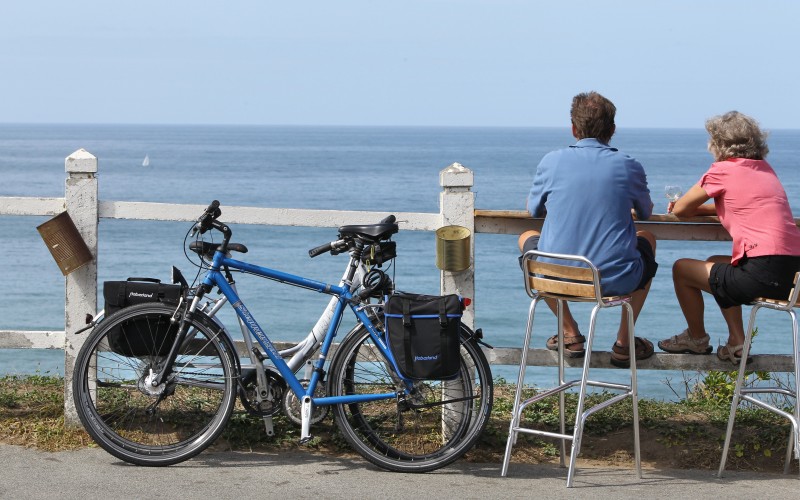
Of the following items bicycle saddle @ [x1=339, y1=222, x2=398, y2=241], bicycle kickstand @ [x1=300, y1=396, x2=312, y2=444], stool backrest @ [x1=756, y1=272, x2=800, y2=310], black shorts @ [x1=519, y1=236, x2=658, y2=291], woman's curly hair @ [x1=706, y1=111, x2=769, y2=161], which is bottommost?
bicycle kickstand @ [x1=300, y1=396, x2=312, y2=444]

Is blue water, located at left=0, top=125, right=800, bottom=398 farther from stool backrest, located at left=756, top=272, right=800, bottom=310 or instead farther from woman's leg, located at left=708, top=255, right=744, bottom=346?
stool backrest, located at left=756, top=272, right=800, bottom=310

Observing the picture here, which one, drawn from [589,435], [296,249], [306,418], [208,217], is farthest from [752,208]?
[296,249]

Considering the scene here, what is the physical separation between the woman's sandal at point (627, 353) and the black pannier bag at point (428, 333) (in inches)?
36.5

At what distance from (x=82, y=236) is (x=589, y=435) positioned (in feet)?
9.95

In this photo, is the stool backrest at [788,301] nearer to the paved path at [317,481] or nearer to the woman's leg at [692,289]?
the woman's leg at [692,289]

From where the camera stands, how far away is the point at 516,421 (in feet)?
18.1

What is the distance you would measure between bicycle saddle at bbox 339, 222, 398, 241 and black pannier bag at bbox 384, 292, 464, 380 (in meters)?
0.34

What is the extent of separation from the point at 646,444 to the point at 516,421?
3.52 ft

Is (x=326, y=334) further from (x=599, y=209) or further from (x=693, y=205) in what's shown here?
(x=693, y=205)

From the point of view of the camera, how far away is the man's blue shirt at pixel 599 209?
542 centimetres

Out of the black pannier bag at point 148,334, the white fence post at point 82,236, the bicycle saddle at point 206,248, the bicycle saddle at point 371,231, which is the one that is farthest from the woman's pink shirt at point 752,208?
the white fence post at point 82,236

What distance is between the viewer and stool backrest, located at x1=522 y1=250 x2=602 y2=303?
5254 mm

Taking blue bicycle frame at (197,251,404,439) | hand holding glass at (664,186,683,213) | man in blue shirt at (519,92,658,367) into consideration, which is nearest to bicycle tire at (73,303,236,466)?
blue bicycle frame at (197,251,404,439)

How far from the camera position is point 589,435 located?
20.7 feet
